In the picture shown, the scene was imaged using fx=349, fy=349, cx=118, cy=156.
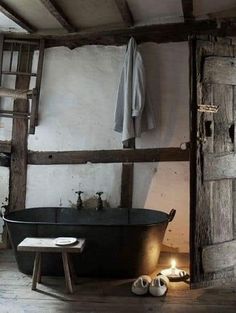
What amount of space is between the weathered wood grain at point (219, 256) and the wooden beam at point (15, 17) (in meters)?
2.64

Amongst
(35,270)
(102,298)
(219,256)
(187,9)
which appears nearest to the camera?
(102,298)

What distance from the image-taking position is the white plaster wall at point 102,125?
357 centimetres

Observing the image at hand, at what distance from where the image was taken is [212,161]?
2.72 meters

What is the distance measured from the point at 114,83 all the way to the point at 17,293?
220 cm

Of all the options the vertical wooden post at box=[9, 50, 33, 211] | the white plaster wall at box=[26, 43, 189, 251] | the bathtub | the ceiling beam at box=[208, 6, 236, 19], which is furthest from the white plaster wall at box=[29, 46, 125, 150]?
the bathtub

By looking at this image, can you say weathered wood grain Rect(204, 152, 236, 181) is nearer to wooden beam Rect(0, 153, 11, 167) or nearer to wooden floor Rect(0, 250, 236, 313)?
wooden floor Rect(0, 250, 236, 313)

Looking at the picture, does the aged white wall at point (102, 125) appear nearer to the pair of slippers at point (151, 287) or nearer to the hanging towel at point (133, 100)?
the hanging towel at point (133, 100)

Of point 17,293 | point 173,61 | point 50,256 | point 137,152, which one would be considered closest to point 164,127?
point 137,152

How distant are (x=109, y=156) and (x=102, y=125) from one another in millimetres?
337

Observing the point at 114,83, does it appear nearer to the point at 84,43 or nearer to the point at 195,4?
the point at 84,43

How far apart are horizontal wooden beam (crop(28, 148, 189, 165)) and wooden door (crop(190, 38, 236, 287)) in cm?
79

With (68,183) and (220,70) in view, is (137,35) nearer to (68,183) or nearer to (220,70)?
(220,70)

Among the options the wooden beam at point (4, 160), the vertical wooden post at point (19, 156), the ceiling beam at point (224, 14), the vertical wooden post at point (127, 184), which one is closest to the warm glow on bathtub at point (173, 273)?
the vertical wooden post at point (127, 184)

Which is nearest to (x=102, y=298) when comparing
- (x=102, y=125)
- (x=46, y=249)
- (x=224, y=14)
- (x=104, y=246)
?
(x=104, y=246)
